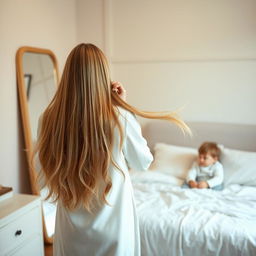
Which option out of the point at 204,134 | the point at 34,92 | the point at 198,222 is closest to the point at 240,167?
the point at 204,134

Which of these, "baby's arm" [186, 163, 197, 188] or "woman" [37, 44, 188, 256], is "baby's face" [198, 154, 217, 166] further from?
"woman" [37, 44, 188, 256]

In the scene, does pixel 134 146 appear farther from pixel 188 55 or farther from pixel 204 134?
pixel 188 55

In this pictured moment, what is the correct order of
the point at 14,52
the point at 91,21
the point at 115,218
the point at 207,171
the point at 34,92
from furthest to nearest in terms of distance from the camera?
1. the point at 91,21
2. the point at 34,92
3. the point at 207,171
4. the point at 14,52
5. the point at 115,218

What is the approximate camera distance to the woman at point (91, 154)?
4.12 feet

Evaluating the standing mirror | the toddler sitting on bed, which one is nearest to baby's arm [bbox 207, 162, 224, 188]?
the toddler sitting on bed

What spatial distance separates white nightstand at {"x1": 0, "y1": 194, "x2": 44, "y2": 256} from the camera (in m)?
1.90

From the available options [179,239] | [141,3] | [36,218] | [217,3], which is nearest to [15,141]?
[36,218]

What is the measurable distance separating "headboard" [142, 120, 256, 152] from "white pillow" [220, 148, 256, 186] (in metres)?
0.19

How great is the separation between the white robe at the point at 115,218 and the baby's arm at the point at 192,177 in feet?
4.22

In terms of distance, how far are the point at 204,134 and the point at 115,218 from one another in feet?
6.19

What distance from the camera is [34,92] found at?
9.30ft

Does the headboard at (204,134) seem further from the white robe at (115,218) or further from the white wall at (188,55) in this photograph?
the white robe at (115,218)

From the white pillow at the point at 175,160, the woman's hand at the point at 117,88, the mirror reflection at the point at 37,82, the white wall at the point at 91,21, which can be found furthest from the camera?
the white wall at the point at 91,21

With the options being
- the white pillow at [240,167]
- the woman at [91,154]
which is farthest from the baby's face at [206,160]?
the woman at [91,154]
